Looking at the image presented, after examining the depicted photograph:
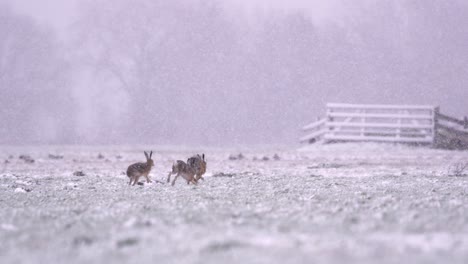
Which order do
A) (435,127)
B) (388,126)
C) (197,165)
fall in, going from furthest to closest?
1. (388,126)
2. (435,127)
3. (197,165)

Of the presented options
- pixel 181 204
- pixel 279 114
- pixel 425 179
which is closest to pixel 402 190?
pixel 425 179

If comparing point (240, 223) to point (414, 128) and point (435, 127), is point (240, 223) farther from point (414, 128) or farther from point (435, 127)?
point (435, 127)

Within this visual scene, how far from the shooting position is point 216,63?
169ft

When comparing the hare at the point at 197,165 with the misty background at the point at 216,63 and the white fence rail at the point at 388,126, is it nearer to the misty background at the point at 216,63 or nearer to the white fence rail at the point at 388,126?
the white fence rail at the point at 388,126

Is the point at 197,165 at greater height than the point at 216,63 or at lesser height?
lesser

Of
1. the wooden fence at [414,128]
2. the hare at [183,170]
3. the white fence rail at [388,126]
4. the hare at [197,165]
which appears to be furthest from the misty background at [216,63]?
the hare at [183,170]

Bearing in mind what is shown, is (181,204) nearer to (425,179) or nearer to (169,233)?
(169,233)

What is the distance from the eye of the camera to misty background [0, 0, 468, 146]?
4756 centimetres

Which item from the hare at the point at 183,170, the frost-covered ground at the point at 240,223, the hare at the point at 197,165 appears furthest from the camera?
the hare at the point at 197,165

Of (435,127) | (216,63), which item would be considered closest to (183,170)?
(435,127)

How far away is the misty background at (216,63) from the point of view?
47562 mm

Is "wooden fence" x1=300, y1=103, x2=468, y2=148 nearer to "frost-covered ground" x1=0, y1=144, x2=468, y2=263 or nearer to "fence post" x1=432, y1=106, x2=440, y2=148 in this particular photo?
"fence post" x1=432, y1=106, x2=440, y2=148

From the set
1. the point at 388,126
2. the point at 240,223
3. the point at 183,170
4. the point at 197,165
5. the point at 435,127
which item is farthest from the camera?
the point at 388,126

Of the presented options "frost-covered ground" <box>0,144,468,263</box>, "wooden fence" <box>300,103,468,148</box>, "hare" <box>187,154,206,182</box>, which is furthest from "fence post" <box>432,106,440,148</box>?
"hare" <box>187,154,206,182</box>
